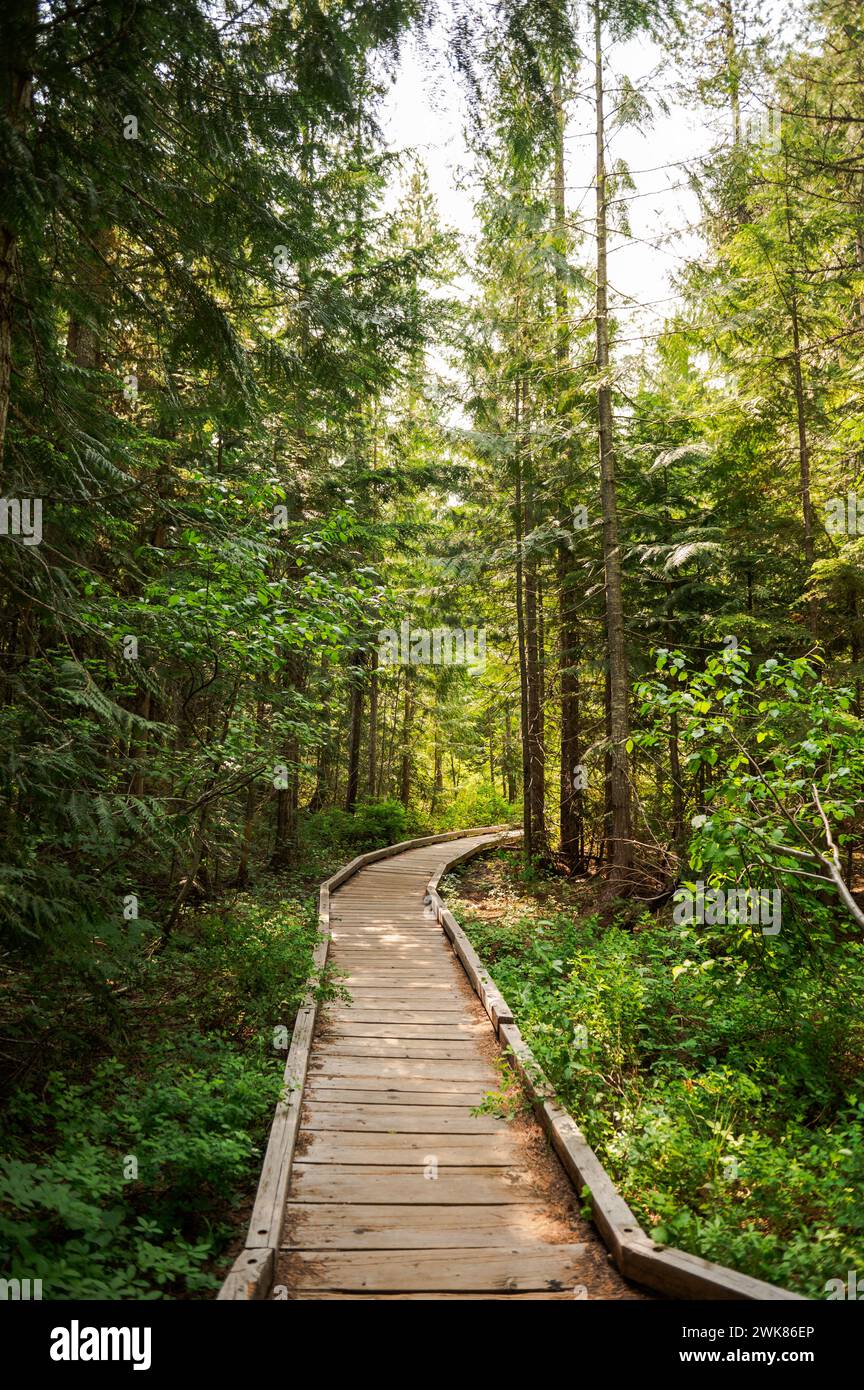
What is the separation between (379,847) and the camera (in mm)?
18406

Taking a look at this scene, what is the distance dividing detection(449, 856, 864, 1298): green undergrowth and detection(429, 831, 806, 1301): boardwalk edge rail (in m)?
0.12

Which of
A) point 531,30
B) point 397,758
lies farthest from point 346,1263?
point 397,758

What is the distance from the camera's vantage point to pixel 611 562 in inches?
398

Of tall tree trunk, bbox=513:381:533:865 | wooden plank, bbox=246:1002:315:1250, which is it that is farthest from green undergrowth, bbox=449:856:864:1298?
tall tree trunk, bbox=513:381:533:865

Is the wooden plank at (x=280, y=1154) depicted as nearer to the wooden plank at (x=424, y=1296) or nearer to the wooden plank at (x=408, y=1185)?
the wooden plank at (x=408, y=1185)

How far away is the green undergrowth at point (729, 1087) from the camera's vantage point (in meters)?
3.36

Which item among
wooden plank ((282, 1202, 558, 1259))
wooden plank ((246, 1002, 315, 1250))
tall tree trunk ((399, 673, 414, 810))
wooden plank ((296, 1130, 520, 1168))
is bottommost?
wooden plank ((296, 1130, 520, 1168))

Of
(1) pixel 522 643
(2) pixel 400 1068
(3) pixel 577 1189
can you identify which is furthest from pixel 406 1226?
(1) pixel 522 643

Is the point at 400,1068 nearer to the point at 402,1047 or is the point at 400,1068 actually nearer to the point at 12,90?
the point at 402,1047

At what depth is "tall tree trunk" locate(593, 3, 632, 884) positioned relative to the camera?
31.9ft

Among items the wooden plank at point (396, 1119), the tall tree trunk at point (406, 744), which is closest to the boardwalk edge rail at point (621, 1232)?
the wooden plank at point (396, 1119)

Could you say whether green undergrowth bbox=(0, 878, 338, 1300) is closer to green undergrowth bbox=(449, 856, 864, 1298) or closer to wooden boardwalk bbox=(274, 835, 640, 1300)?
wooden boardwalk bbox=(274, 835, 640, 1300)

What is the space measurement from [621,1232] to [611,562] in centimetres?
843

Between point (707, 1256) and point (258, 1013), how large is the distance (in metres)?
4.49
